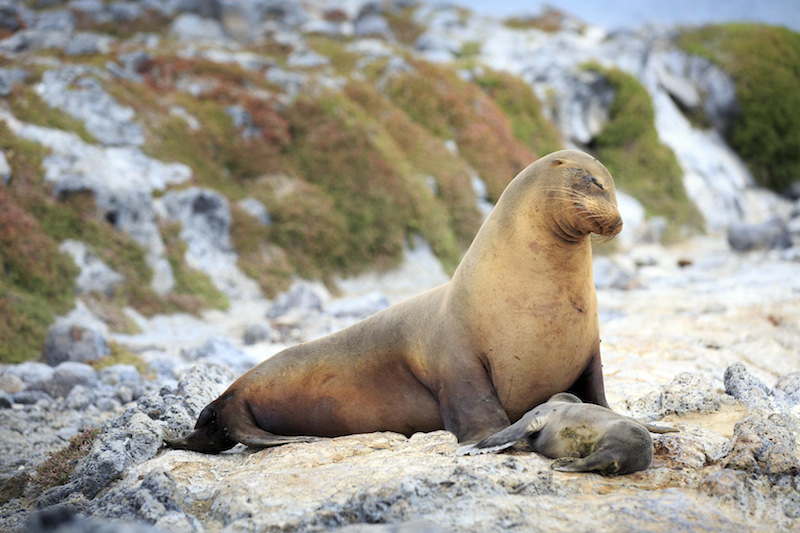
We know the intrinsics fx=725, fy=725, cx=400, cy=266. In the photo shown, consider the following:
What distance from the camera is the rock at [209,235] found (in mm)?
12367

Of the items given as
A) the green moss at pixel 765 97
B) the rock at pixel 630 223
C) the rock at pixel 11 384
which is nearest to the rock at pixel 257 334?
the rock at pixel 11 384

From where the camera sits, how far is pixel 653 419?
14.8 feet

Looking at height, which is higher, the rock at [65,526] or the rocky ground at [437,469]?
the rock at [65,526]

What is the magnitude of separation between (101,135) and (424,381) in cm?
1102

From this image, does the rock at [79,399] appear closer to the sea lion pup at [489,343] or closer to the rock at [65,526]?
the sea lion pup at [489,343]

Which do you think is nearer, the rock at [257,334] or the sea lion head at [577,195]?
the sea lion head at [577,195]

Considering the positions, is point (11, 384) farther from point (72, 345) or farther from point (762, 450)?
point (762, 450)

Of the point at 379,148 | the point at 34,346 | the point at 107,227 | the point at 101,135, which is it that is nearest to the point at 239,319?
the point at 107,227

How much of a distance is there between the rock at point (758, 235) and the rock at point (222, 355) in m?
15.2

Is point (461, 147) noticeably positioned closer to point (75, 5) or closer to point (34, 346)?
point (34, 346)

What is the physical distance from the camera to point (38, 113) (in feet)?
41.2

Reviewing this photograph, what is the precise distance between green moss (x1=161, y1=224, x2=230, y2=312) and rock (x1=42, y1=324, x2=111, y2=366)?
275cm

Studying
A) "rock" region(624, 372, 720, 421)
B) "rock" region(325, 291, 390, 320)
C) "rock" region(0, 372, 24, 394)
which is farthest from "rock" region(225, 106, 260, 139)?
"rock" region(624, 372, 720, 421)

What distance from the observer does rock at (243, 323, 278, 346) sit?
9469mm
